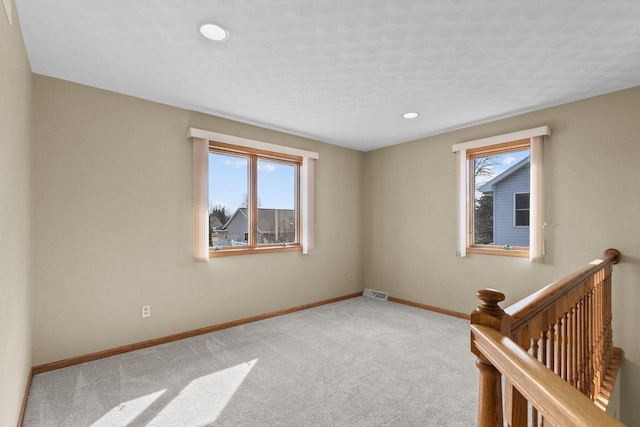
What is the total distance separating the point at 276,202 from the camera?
14.6 feet

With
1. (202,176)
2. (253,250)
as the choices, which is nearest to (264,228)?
(253,250)

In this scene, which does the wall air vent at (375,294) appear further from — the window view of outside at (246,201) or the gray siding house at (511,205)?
the gray siding house at (511,205)

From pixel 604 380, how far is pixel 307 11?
3.48 meters

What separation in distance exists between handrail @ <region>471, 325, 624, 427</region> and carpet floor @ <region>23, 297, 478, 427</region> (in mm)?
1336

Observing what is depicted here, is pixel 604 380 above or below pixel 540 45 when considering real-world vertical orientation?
below

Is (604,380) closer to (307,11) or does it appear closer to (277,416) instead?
(277,416)

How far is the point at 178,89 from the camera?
3.02 m

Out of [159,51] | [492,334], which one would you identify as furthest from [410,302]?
[159,51]

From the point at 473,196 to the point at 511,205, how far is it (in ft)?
1.61

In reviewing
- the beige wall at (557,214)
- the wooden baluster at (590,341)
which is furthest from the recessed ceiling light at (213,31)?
the beige wall at (557,214)

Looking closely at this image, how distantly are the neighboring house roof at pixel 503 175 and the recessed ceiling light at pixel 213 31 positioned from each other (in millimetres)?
3432

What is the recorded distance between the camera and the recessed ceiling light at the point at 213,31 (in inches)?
80.4

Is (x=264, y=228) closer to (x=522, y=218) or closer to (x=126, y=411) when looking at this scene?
(x=126, y=411)

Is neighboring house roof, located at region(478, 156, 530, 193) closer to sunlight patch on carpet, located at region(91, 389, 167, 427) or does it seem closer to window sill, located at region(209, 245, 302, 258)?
window sill, located at region(209, 245, 302, 258)
